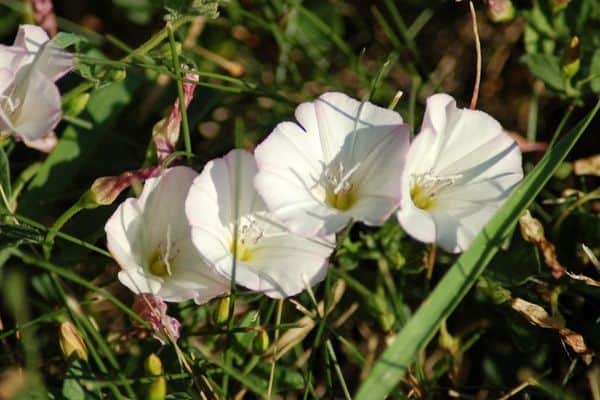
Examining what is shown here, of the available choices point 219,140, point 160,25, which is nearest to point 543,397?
point 219,140

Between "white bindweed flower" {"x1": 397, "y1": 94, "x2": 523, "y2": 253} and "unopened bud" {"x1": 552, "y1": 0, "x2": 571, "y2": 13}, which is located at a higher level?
"unopened bud" {"x1": 552, "y1": 0, "x2": 571, "y2": 13}

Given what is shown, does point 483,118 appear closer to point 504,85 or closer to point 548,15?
point 548,15

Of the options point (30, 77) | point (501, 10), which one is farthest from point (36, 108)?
point (501, 10)

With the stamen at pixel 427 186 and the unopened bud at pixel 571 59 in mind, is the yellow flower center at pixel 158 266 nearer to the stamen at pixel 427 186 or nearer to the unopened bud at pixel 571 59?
the stamen at pixel 427 186

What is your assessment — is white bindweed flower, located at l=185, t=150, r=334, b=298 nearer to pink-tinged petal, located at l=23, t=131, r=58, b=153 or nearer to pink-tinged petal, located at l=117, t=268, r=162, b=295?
pink-tinged petal, located at l=117, t=268, r=162, b=295

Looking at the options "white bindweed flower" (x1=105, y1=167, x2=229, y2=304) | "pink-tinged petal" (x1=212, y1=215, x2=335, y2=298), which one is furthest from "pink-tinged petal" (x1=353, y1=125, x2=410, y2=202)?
"white bindweed flower" (x1=105, y1=167, x2=229, y2=304)

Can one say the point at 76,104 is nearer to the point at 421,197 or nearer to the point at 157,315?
the point at 157,315
